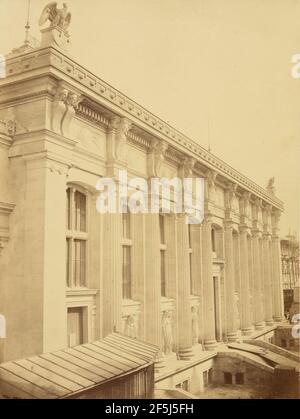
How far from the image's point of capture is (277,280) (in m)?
28.3

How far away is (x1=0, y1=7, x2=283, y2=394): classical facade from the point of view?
1165 cm

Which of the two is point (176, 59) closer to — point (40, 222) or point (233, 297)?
point (40, 222)

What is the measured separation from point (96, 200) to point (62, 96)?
3480 mm

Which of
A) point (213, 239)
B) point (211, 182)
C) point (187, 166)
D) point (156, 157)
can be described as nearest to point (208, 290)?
point (213, 239)

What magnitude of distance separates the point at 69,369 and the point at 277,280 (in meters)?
20.8

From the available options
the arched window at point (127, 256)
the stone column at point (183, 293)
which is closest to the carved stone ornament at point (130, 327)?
the arched window at point (127, 256)

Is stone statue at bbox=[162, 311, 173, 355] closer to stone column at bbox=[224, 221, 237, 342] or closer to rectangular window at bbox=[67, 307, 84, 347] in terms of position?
rectangular window at bbox=[67, 307, 84, 347]

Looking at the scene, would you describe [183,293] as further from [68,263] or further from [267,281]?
[267,281]

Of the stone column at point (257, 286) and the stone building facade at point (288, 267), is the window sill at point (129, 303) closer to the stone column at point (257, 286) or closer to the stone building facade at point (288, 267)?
the stone building facade at point (288, 267)

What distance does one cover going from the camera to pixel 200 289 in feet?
69.4

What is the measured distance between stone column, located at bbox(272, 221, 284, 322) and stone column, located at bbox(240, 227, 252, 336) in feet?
6.53

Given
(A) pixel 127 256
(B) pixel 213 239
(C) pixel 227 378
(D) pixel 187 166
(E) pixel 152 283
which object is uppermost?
(D) pixel 187 166

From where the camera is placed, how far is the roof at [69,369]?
892 centimetres

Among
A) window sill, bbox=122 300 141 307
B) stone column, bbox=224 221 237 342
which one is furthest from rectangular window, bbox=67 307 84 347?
stone column, bbox=224 221 237 342
